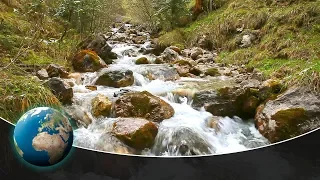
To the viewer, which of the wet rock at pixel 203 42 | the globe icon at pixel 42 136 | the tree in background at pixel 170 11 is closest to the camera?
the globe icon at pixel 42 136

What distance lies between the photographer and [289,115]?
969 millimetres

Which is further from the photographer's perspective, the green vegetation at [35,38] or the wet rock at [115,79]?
the wet rock at [115,79]

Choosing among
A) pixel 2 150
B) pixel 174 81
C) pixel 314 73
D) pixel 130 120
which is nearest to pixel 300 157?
pixel 314 73

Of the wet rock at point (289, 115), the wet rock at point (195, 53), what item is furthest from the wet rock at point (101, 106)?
the wet rock at point (195, 53)

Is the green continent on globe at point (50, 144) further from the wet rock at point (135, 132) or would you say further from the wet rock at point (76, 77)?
the wet rock at point (76, 77)

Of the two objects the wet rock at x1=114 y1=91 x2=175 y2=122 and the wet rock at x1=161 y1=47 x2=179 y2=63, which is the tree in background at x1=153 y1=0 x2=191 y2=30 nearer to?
the wet rock at x1=161 y1=47 x2=179 y2=63

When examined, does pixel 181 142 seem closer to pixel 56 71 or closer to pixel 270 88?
pixel 270 88

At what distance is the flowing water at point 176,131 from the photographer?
1030mm

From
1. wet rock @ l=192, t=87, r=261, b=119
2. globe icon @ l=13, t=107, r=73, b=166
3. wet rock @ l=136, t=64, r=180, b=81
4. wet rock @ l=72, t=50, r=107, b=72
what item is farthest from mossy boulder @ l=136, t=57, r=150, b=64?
globe icon @ l=13, t=107, r=73, b=166

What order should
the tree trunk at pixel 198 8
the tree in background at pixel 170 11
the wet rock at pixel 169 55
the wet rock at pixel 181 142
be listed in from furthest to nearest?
the tree trunk at pixel 198 8 < the wet rock at pixel 169 55 < the tree in background at pixel 170 11 < the wet rock at pixel 181 142

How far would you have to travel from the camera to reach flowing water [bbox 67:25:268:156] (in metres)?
1.03

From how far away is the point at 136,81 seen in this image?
50.4 inches

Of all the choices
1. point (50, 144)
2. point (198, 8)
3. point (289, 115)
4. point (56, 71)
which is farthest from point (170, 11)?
point (50, 144)

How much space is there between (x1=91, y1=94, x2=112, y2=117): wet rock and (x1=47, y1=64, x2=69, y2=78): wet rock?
0.52 feet
